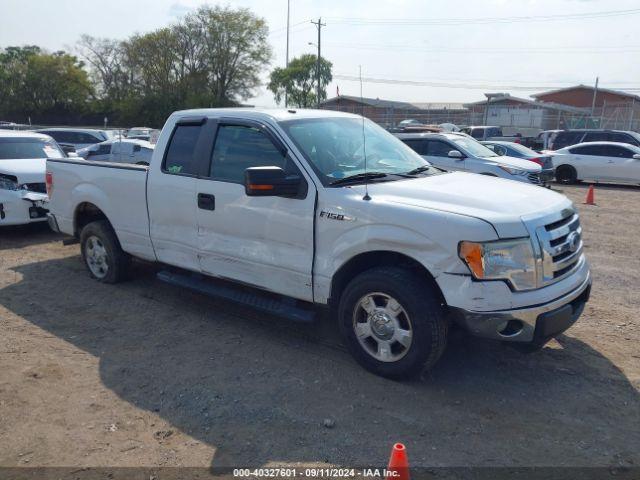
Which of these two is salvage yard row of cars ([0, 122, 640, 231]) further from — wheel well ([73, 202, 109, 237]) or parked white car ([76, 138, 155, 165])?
wheel well ([73, 202, 109, 237])

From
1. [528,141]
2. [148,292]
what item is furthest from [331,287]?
[528,141]

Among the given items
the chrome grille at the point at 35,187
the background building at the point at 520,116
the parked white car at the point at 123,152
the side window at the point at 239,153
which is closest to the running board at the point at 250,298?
the side window at the point at 239,153

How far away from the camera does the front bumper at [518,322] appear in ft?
12.2

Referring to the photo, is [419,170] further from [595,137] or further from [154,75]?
[154,75]

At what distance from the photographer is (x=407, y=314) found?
4.00 metres

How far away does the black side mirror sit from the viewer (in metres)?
4.20

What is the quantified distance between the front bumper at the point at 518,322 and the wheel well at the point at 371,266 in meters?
0.29

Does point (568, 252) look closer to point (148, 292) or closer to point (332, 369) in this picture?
point (332, 369)

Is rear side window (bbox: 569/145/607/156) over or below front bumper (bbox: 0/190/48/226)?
over

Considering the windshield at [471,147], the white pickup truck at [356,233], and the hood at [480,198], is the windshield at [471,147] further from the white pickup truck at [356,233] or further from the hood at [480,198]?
the hood at [480,198]

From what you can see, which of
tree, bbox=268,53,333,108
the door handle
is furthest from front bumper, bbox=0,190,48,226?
tree, bbox=268,53,333,108

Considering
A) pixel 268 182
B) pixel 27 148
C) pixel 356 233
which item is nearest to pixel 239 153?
pixel 268 182

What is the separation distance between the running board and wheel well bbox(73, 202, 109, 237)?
1519mm

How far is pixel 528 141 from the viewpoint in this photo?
29516mm
